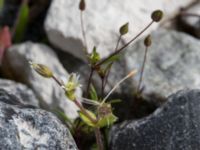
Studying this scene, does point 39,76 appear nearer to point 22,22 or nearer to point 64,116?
point 64,116

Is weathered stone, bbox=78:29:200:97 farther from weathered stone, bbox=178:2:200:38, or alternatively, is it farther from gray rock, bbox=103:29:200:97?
weathered stone, bbox=178:2:200:38

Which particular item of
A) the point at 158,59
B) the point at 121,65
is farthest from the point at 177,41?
the point at 121,65

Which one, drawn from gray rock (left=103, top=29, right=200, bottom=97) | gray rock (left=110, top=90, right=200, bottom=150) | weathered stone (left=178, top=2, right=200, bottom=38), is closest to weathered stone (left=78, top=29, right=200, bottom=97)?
gray rock (left=103, top=29, right=200, bottom=97)

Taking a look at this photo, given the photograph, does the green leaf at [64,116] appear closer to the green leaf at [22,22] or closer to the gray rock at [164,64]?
the gray rock at [164,64]

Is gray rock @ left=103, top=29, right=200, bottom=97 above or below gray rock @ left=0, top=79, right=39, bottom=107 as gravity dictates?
below

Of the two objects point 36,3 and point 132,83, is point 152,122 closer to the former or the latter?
point 132,83

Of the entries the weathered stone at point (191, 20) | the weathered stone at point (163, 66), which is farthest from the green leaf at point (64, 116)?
the weathered stone at point (191, 20)

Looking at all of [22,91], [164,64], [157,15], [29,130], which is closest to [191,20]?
[164,64]
